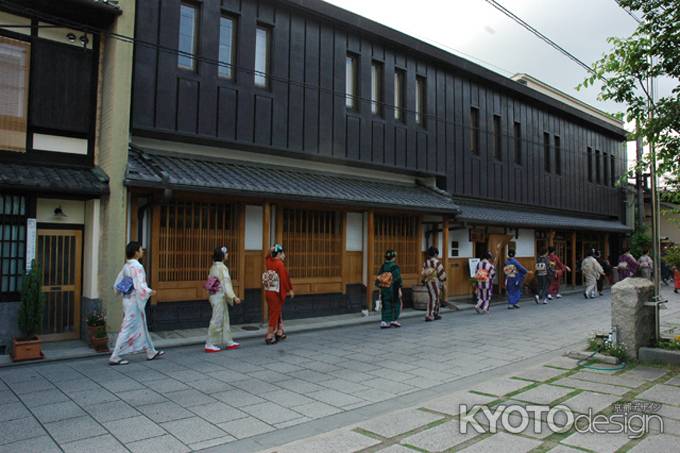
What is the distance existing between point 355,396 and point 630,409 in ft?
10.3

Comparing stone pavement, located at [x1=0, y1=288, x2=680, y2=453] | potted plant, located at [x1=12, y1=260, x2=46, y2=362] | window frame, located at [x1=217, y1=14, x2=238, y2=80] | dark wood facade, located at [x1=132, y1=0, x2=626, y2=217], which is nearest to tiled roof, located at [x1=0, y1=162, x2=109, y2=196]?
potted plant, located at [x1=12, y1=260, x2=46, y2=362]

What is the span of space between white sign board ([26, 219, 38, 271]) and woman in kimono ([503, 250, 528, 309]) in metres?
12.7

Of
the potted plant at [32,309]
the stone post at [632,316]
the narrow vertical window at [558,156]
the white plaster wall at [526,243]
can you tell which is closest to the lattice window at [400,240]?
the white plaster wall at [526,243]

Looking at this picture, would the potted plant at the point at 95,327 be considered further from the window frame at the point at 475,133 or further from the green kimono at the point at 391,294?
the window frame at the point at 475,133

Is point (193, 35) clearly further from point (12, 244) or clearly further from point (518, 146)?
point (518, 146)

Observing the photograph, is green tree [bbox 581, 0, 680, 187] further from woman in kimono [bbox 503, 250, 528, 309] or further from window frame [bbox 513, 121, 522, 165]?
window frame [bbox 513, 121, 522, 165]

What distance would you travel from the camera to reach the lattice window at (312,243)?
1231 centimetres

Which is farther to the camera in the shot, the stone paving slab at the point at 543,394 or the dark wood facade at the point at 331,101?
the dark wood facade at the point at 331,101

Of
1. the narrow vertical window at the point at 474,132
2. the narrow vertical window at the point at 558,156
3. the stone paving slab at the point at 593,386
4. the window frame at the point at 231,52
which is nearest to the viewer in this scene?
the stone paving slab at the point at 593,386

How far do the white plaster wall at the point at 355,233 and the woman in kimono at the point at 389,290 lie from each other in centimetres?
221

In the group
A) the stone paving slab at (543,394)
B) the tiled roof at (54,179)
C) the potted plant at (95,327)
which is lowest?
the stone paving slab at (543,394)

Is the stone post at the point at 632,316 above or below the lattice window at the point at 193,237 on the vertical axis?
below

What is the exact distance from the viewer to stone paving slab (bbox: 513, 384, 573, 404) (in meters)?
5.80

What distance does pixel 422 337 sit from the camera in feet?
33.9
